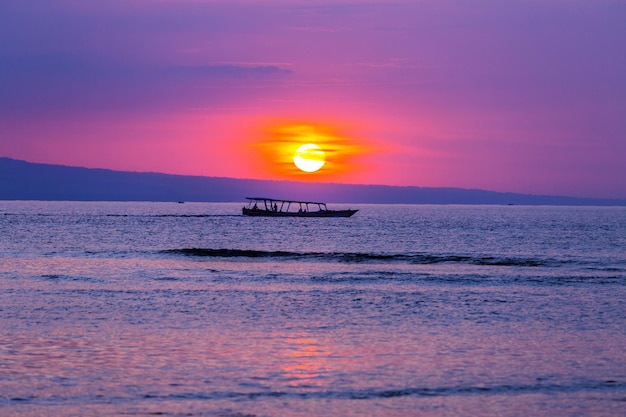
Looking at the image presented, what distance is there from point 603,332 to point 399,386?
12.1 m

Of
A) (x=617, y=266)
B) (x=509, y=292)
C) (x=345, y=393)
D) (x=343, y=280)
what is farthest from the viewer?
(x=617, y=266)

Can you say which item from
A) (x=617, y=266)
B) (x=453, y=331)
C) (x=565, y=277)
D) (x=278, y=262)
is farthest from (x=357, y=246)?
(x=453, y=331)

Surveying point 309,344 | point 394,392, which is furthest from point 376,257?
point 394,392

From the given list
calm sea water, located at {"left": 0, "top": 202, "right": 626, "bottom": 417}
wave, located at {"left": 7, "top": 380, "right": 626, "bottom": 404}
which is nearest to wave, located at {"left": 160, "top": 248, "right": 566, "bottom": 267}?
calm sea water, located at {"left": 0, "top": 202, "right": 626, "bottom": 417}

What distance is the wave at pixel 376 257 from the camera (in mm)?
73438

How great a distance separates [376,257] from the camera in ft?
260

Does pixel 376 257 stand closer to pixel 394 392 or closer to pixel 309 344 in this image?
pixel 309 344

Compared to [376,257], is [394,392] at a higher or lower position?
lower

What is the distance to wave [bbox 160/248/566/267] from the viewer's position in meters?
73.4

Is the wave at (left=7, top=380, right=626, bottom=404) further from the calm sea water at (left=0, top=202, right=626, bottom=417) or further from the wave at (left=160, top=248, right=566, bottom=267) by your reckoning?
the wave at (left=160, top=248, right=566, bottom=267)

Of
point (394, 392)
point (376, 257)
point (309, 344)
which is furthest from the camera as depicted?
point (376, 257)

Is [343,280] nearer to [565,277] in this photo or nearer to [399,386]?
[565,277]

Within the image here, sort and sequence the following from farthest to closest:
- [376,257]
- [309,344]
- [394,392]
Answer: [376,257] < [309,344] < [394,392]

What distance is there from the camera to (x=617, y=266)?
68688 mm
